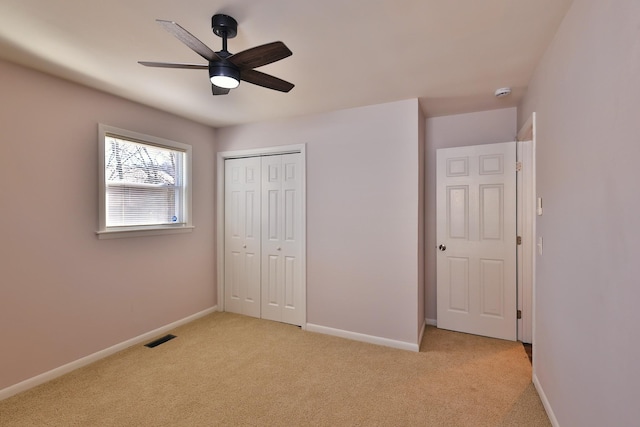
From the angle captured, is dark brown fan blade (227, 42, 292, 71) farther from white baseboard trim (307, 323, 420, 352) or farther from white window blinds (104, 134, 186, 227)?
white baseboard trim (307, 323, 420, 352)

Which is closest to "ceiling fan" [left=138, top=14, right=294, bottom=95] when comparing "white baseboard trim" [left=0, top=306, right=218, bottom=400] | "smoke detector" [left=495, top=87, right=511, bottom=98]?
"smoke detector" [left=495, top=87, right=511, bottom=98]

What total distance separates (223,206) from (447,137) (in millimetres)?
3017

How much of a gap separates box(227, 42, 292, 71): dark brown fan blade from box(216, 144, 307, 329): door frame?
169 centimetres

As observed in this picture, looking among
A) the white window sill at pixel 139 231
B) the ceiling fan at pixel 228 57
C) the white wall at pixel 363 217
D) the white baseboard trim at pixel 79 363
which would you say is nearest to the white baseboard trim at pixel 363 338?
the white wall at pixel 363 217

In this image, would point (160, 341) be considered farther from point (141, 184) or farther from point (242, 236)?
point (141, 184)

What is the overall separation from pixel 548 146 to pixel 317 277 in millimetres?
2443

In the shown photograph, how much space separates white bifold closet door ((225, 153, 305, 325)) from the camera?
3.57m

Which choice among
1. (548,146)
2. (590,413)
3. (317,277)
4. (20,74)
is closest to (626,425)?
(590,413)

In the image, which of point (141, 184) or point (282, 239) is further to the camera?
point (282, 239)

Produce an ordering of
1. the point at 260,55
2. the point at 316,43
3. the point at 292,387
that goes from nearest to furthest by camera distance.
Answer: the point at 260,55, the point at 316,43, the point at 292,387

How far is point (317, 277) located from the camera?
11.2 ft

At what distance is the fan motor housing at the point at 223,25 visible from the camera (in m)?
1.69

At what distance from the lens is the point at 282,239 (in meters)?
3.65

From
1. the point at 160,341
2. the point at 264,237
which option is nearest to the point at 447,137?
the point at 264,237
